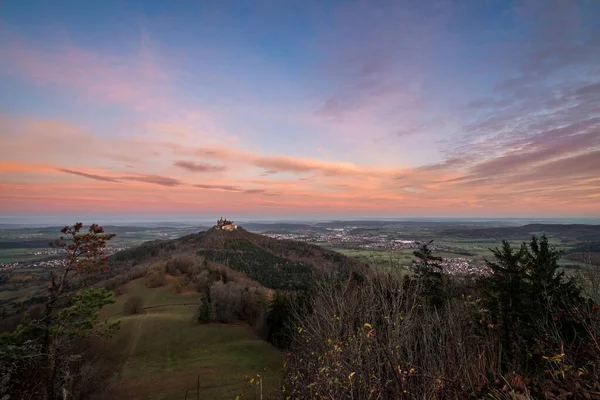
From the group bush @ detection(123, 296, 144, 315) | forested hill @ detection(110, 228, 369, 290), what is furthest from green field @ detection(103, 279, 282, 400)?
forested hill @ detection(110, 228, 369, 290)

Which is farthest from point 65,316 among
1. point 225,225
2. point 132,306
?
point 225,225

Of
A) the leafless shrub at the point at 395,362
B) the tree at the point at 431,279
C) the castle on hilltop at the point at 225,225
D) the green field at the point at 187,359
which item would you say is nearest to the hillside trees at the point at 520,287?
the tree at the point at 431,279

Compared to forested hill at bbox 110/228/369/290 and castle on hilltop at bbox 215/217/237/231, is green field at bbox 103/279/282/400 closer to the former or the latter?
forested hill at bbox 110/228/369/290

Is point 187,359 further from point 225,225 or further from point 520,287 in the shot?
point 225,225

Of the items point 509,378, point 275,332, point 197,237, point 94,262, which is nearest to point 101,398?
point 94,262

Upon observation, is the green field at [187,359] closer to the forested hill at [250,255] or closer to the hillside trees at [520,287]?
the hillside trees at [520,287]
